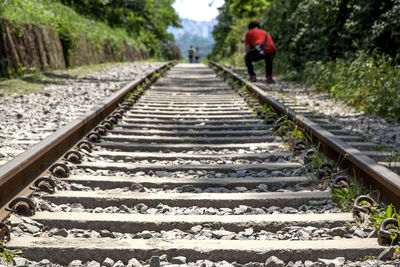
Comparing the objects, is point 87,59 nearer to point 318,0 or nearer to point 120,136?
point 318,0

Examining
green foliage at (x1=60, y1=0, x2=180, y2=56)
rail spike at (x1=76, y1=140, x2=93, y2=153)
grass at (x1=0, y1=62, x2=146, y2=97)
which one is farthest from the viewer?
green foliage at (x1=60, y1=0, x2=180, y2=56)

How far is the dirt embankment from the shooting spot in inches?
305

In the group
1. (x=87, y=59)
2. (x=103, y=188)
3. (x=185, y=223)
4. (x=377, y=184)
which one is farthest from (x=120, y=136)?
(x=87, y=59)

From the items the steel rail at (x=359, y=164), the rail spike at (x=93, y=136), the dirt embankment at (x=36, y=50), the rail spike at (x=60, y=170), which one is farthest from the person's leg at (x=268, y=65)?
the rail spike at (x=60, y=170)

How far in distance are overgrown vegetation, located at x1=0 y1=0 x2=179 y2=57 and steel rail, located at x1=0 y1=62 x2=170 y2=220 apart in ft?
16.6

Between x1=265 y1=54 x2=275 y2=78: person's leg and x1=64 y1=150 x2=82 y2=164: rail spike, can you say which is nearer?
x1=64 y1=150 x2=82 y2=164: rail spike

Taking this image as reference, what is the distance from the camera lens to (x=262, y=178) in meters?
2.90

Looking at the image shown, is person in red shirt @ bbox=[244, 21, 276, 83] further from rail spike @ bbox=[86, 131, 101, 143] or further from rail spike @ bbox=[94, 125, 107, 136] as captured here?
rail spike @ bbox=[86, 131, 101, 143]

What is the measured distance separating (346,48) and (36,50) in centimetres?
696

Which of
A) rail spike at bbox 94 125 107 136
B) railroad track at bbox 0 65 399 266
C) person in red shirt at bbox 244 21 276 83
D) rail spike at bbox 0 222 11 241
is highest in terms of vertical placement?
person in red shirt at bbox 244 21 276 83

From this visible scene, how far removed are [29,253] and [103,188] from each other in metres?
0.92

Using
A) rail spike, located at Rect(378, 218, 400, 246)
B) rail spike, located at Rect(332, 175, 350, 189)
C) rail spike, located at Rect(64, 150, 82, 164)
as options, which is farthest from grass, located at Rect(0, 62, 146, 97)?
rail spike, located at Rect(378, 218, 400, 246)

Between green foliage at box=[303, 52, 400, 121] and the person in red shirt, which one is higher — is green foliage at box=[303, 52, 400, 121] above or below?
below

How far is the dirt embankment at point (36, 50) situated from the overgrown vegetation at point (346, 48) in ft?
15.3
